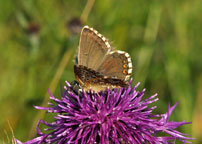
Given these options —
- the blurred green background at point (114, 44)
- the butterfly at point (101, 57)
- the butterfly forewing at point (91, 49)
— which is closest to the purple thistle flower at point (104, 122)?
the butterfly at point (101, 57)

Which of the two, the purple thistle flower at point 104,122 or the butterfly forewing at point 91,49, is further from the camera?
the butterfly forewing at point 91,49

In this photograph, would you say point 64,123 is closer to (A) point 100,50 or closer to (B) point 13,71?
(A) point 100,50

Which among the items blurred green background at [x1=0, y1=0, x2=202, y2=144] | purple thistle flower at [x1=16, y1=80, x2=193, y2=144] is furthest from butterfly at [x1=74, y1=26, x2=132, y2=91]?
blurred green background at [x1=0, y1=0, x2=202, y2=144]

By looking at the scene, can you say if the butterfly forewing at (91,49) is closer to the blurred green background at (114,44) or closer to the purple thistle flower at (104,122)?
the purple thistle flower at (104,122)

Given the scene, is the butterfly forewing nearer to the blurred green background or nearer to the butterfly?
the butterfly

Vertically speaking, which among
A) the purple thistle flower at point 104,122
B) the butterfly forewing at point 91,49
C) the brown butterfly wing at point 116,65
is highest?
the butterfly forewing at point 91,49
